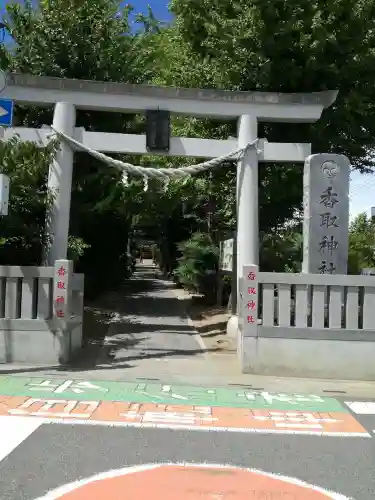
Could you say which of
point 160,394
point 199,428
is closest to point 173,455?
point 199,428

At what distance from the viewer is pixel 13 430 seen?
5246mm

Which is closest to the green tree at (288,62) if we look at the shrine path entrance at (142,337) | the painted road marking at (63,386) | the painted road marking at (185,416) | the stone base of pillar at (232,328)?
the stone base of pillar at (232,328)

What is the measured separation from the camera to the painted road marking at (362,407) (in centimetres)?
641

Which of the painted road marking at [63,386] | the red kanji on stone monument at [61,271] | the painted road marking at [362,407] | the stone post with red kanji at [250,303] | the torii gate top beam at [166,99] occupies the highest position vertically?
the torii gate top beam at [166,99]

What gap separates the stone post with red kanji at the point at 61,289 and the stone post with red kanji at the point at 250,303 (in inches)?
111

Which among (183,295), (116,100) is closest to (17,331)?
(116,100)

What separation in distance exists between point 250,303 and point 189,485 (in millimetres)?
4595

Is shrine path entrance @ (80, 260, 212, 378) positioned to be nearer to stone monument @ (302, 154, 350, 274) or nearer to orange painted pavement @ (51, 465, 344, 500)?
stone monument @ (302, 154, 350, 274)

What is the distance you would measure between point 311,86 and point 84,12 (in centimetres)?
607

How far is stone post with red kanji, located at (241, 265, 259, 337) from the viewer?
842cm

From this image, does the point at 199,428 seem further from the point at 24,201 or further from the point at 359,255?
the point at 359,255

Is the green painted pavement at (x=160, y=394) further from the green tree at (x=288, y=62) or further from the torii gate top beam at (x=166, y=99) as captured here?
the green tree at (x=288, y=62)

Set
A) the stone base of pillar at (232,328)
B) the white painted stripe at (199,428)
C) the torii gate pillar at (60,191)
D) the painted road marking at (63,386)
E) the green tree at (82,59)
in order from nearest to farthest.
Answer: the white painted stripe at (199,428) < the painted road marking at (63,386) < the torii gate pillar at (60,191) < the stone base of pillar at (232,328) < the green tree at (82,59)

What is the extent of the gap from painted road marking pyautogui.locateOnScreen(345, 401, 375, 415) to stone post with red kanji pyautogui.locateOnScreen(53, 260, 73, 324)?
14.7ft
